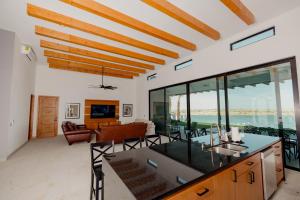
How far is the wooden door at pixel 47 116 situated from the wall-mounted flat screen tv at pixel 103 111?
1798 millimetres

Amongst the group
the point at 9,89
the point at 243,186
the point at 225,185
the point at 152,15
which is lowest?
the point at 243,186

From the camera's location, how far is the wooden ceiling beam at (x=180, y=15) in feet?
8.70

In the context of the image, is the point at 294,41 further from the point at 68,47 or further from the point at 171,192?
the point at 68,47

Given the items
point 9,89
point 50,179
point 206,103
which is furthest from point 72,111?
point 206,103

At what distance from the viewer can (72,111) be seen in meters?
7.56

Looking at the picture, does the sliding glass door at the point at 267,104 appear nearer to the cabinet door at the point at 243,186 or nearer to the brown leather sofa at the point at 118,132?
the cabinet door at the point at 243,186

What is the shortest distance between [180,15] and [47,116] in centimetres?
741

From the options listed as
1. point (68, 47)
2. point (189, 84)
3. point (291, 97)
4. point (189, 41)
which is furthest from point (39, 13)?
point (291, 97)

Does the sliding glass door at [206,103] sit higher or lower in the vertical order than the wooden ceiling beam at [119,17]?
lower

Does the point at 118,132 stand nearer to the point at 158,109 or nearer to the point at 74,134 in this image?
the point at 74,134

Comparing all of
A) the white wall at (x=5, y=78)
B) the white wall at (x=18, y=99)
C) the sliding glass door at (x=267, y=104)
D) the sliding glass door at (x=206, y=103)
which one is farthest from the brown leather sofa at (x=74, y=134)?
the sliding glass door at (x=267, y=104)

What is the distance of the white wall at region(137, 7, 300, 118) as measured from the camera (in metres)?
3.03

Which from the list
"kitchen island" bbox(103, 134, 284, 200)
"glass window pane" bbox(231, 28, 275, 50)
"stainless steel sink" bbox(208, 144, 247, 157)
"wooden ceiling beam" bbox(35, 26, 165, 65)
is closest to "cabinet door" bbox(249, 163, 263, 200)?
"kitchen island" bbox(103, 134, 284, 200)

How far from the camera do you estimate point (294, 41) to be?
298 cm
